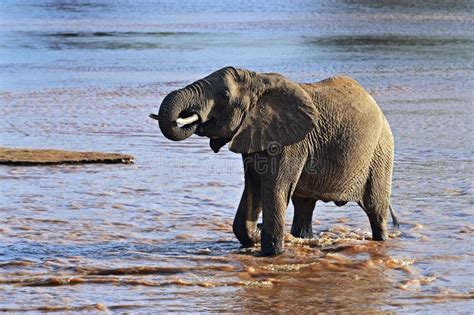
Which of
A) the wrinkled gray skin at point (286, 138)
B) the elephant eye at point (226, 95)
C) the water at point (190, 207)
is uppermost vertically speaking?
the elephant eye at point (226, 95)

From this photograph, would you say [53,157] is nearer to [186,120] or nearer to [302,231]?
[302,231]

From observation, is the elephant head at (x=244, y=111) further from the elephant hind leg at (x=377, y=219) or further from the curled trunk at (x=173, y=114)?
the elephant hind leg at (x=377, y=219)

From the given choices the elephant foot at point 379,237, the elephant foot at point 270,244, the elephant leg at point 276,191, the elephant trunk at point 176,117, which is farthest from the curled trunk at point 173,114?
the elephant foot at point 379,237

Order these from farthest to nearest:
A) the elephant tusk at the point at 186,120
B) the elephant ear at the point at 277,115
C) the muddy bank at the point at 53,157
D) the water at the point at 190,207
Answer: the muddy bank at the point at 53,157, the elephant ear at the point at 277,115, the elephant tusk at the point at 186,120, the water at the point at 190,207

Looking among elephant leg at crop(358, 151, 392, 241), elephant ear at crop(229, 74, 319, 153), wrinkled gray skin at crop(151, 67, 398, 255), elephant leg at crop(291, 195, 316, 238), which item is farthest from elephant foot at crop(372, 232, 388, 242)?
elephant ear at crop(229, 74, 319, 153)

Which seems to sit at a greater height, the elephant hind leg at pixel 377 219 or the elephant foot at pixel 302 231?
the elephant hind leg at pixel 377 219

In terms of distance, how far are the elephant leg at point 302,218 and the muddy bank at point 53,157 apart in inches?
154

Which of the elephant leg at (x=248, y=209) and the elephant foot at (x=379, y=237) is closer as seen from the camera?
the elephant leg at (x=248, y=209)

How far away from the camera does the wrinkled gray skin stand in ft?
29.9

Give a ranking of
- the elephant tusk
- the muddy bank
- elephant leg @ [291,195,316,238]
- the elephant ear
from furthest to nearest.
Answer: the muddy bank
elephant leg @ [291,195,316,238]
the elephant ear
the elephant tusk

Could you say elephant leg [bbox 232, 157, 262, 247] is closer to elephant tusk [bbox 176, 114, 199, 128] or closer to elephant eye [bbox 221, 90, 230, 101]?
elephant eye [bbox 221, 90, 230, 101]

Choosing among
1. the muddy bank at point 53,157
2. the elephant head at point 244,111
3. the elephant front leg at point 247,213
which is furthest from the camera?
→ the muddy bank at point 53,157

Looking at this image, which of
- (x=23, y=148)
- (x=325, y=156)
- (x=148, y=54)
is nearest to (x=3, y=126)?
(x=23, y=148)

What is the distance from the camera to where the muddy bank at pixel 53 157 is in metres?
13.5
